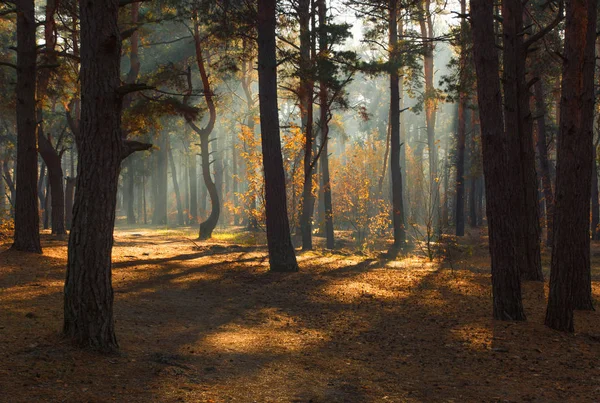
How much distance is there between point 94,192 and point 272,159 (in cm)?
803

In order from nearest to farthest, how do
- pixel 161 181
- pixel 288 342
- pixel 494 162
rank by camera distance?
pixel 288 342
pixel 494 162
pixel 161 181

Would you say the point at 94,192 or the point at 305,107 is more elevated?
the point at 305,107

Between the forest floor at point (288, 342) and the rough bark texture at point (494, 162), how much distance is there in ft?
2.49

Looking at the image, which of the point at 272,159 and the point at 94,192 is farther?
the point at 272,159

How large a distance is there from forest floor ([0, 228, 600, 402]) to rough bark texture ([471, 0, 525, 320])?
2.49 feet

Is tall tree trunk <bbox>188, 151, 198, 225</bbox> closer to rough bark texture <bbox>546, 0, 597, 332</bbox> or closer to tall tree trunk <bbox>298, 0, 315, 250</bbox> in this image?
tall tree trunk <bbox>298, 0, 315, 250</bbox>

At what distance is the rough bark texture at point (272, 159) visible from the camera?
46.0 feet

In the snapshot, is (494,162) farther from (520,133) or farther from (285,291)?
(285,291)

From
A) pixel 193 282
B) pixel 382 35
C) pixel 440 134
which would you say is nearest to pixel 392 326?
pixel 193 282

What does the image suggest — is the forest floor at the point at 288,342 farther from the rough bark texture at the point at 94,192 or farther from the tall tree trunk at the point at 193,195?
the tall tree trunk at the point at 193,195

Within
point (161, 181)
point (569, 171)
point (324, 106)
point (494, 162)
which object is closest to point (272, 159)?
point (494, 162)

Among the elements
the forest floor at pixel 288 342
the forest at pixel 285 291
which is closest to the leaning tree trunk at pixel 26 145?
the forest at pixel 285 291

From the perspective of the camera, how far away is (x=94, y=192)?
618 centimetres

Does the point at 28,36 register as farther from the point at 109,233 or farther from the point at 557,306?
the point at 557,306
